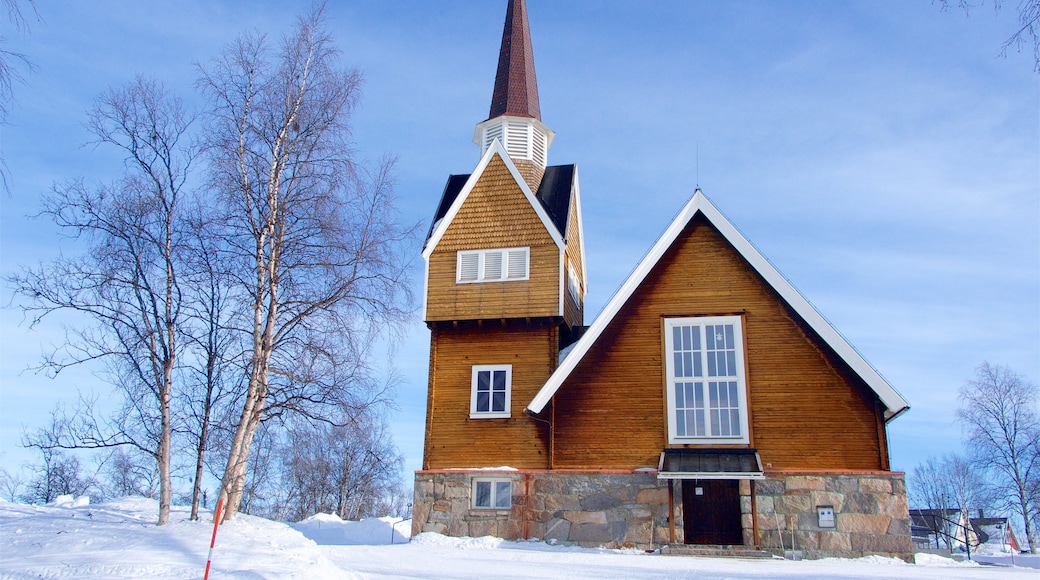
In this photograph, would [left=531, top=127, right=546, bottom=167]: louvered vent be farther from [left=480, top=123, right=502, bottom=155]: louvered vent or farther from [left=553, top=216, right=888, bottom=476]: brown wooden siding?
[left=553, top=216, right=888, bottom=476]: brown wooden siding

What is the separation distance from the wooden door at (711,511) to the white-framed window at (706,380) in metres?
1.03

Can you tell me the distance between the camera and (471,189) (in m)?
21.7

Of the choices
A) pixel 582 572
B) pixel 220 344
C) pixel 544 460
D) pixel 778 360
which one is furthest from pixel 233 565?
pixel 778 360

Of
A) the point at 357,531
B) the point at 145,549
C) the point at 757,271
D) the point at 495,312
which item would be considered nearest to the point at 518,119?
the point at 495,312

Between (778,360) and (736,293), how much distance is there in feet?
5.78

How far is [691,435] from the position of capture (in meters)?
17.5

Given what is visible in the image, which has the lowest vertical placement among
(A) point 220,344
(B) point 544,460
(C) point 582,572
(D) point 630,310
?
(C) point 582,572

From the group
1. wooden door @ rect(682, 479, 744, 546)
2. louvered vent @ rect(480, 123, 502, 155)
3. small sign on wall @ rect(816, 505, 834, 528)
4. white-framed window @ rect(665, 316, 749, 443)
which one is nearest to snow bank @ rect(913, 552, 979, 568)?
small sign on wall @ rect(816, 505, 834, 528)

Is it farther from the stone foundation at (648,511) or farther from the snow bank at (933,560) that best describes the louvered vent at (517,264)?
the snow bank at (933,560)

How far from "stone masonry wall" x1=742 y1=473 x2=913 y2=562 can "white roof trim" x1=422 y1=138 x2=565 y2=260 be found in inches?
308

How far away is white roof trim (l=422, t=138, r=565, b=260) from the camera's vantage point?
67.5 feet

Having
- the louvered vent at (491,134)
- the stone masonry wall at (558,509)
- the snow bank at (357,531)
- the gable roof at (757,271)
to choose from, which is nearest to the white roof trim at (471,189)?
the louvered vent at (491,134)

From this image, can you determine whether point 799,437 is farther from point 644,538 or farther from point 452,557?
A: point 452,557

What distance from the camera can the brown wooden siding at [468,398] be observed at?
1888 centimetres
